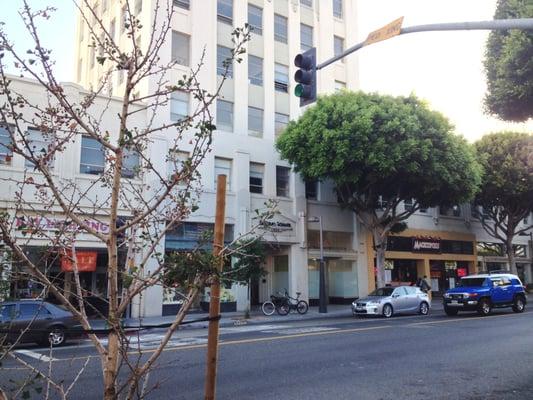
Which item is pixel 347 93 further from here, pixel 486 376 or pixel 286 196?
pixel 486 376

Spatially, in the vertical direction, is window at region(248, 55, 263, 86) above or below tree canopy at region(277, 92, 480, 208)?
above

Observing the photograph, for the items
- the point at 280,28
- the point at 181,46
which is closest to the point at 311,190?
the point at 280,28

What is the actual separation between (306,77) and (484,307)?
16.3 meters

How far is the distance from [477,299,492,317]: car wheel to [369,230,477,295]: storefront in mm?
10254

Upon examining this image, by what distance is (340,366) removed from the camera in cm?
1000

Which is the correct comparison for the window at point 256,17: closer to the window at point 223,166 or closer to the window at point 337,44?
the window at point 337,44

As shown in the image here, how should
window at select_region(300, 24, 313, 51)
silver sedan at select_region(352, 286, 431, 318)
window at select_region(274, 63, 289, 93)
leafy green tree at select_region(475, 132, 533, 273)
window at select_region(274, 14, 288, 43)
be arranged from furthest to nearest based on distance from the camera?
leafy green tree at select_region(475, 132, 533, 273), window at select_region(300, 24, 313, 51), window at select_region(274, 14, 288, 43), window at select_region(274, 63, 289, 93), silver sedan at select_region(352, 286, 431, 318)

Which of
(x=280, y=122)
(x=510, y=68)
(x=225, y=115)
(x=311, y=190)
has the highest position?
(x=280, y=122)

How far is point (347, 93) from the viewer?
86.7 ft

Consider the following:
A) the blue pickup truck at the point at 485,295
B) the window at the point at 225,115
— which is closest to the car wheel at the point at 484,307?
the blue pickup truck at the point at 485,295

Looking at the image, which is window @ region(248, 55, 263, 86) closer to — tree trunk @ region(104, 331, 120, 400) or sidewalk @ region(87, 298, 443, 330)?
sidewalk @ region(87, 298, 443, 330)

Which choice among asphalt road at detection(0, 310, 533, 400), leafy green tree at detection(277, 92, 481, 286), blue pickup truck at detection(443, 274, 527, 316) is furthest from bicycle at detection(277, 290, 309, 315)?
A: asphalt road at detection(0, 310, 533, 400)

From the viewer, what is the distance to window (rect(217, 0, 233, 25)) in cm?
2808

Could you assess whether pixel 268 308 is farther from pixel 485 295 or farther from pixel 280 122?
pixel 280 122
